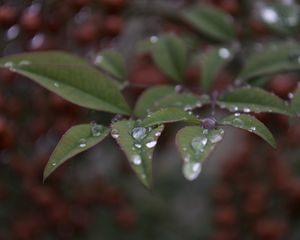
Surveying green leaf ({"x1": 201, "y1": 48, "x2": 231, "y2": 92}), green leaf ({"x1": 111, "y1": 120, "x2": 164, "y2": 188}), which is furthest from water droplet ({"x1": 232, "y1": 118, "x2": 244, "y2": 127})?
green leaf ({"x1": 201, "y1": 48, "x2": 231, "y2": 92})

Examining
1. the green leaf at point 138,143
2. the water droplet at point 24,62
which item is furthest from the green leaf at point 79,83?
the green leaf at point 138,143

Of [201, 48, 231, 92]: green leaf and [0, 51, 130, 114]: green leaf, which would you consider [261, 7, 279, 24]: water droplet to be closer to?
[201, 48, 231, 92]: green leaf

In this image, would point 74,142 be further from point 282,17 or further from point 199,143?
point 282,17

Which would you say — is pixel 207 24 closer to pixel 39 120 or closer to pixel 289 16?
pixel 289 16

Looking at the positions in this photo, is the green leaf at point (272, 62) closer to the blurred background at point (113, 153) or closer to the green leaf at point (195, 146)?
the blurred background at point (113, 153)

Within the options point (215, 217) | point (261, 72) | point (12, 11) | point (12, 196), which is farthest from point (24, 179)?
point (261, 72)

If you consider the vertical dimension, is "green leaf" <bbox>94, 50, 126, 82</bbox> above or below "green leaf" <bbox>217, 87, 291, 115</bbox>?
below
